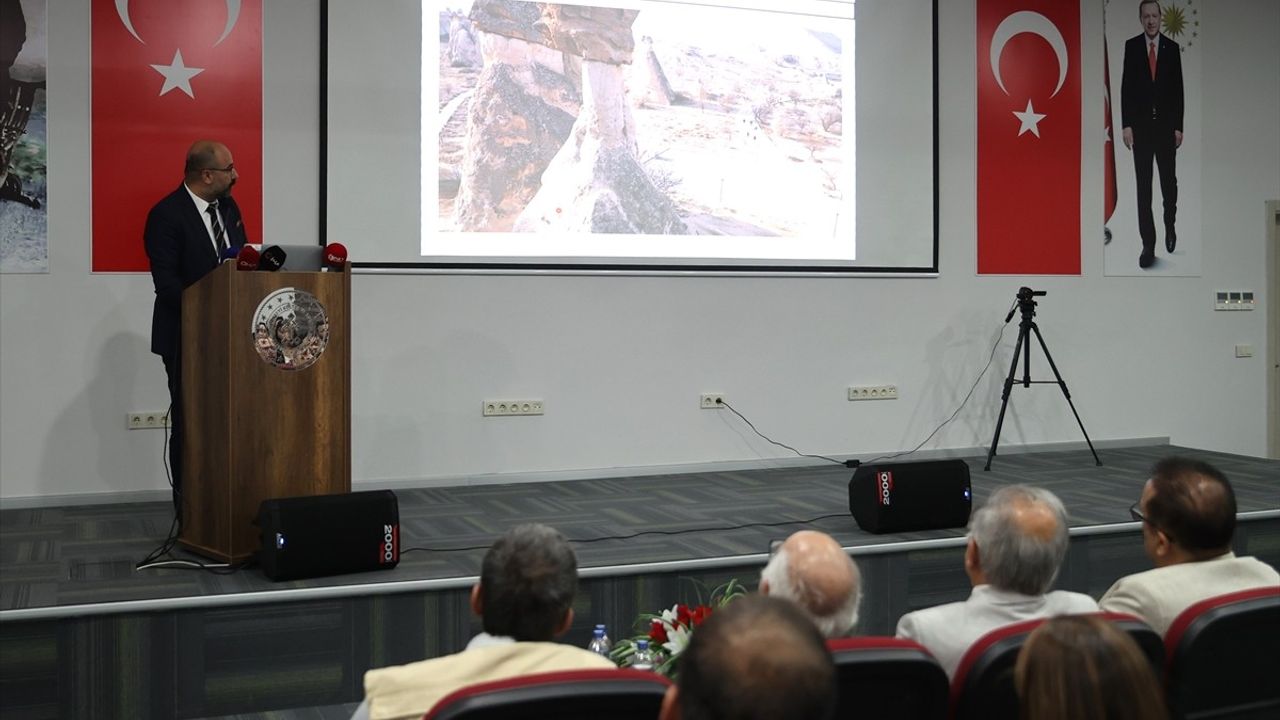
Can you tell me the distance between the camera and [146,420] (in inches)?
205

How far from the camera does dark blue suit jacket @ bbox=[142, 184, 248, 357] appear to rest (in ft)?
13.8

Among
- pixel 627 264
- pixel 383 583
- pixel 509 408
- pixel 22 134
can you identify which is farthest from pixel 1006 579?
pixel 22 134

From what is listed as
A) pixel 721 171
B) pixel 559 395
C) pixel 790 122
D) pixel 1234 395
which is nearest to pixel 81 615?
pixel 559 395

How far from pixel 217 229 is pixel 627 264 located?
7.49 ft

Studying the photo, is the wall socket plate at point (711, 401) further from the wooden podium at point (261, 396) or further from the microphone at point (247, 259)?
the microphone at point (247, 259)

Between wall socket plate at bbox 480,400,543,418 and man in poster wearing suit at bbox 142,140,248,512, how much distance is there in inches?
69.2

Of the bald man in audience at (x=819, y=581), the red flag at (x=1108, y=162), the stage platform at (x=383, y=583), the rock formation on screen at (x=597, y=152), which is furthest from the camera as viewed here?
the red flag at (x=1108, y=162)

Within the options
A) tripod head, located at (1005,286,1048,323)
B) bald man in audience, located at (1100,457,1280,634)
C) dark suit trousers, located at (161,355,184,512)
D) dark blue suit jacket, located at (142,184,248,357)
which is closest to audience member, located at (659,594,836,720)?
bald man in audience, located at (1100,457,1280,634)

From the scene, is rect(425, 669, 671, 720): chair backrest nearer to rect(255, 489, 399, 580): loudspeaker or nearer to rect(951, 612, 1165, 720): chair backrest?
rect(951, 612, 1165, 720): chair backrest

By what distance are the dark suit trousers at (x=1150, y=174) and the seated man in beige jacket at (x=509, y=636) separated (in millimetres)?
6371

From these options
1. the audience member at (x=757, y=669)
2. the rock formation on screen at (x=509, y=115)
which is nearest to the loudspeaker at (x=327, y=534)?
the rock formation on screen at (x=509, y=115)

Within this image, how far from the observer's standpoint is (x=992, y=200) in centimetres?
691

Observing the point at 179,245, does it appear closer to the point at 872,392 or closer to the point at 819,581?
the point at 819,581

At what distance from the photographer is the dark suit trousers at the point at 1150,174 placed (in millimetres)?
7230
